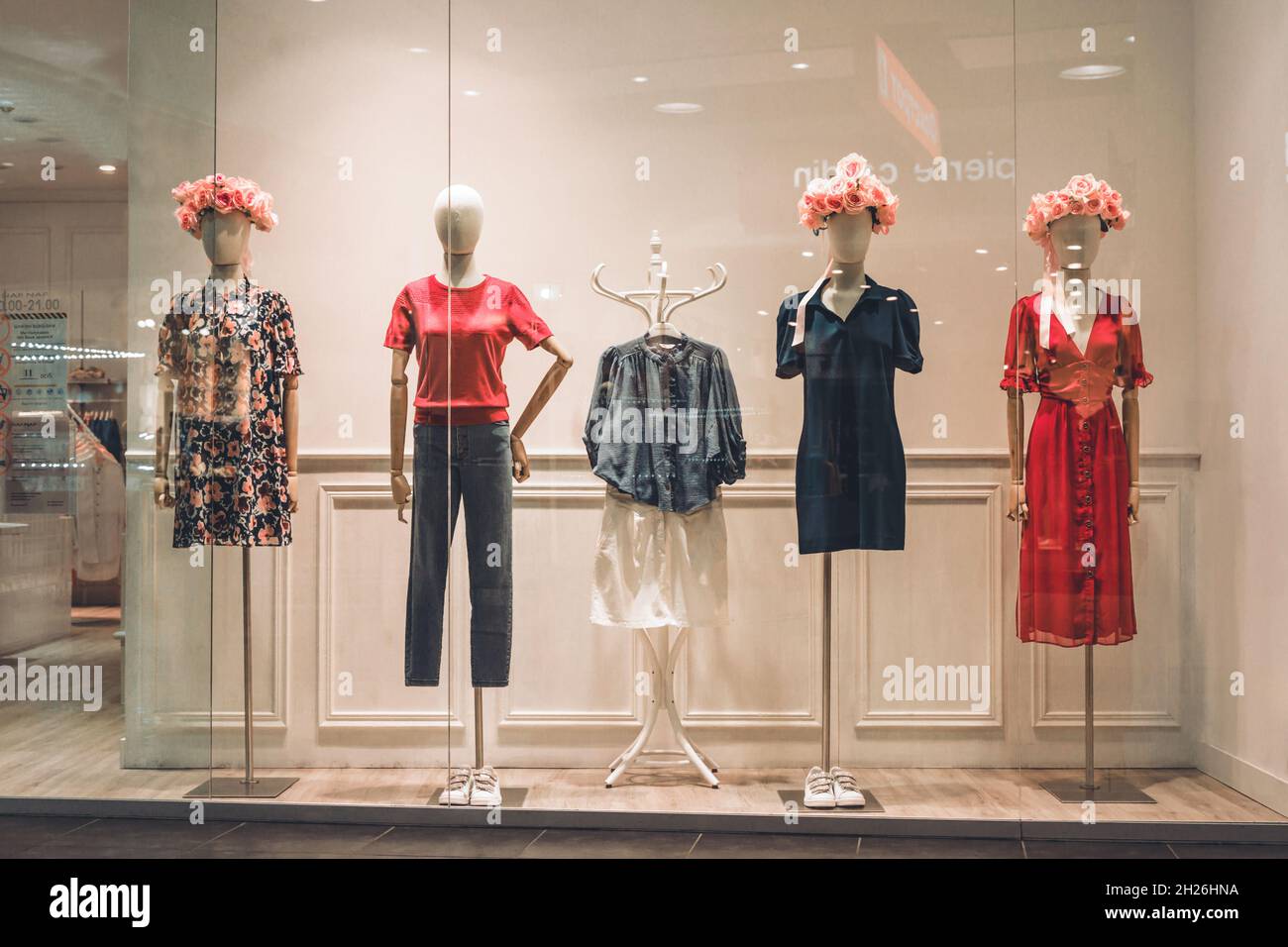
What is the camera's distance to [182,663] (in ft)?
10.7

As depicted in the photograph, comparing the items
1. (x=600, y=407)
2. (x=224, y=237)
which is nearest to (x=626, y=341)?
(x=600, y=407)

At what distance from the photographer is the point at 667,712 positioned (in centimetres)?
329

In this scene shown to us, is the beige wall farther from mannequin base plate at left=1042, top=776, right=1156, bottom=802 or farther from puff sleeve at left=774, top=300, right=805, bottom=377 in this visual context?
puff sleeve at left=774, top=300, right=805, bottom=377

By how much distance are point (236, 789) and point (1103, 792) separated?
98.0 inches

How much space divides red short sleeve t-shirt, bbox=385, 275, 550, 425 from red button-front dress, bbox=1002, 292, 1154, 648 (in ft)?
4.86

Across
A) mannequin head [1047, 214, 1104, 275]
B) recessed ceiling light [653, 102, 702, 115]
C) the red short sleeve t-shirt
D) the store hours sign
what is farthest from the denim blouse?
the store hours sign

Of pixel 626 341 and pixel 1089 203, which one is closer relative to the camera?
pixel 1089 203

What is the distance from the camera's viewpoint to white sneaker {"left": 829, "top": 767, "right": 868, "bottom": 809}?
3.06 meters

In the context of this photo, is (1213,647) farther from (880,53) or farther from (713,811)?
(880,53)

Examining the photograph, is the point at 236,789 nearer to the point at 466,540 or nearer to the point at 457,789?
the point at 457,789

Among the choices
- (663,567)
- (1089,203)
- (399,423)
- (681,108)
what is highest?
(681,108)

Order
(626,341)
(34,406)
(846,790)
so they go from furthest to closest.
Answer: (34,406) → (626,341) → (846,790)

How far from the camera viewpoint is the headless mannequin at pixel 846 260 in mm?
3086
